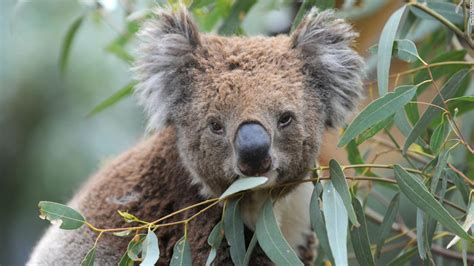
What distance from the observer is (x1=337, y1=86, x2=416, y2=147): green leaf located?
7.66ft

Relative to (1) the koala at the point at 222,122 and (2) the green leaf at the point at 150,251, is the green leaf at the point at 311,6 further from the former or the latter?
(2) the green leaf at the point at 150,251

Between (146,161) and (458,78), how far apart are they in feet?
4.04

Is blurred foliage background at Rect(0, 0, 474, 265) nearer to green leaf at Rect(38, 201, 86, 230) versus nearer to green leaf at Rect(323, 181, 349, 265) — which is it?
green leaf at Rect(38, 201, 86, 230)

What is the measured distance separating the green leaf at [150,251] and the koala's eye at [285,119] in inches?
20.8

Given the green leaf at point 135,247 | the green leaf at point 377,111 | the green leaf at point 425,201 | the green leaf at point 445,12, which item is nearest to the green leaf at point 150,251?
the green leaf at point 135,247

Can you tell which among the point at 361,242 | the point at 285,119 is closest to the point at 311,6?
the point at 285,119

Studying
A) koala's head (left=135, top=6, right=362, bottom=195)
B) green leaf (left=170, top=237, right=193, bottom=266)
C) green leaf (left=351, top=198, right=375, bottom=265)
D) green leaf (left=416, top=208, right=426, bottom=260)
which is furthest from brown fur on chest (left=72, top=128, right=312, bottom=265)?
green leaf (left=416, top=208, right=426, bottom=260)

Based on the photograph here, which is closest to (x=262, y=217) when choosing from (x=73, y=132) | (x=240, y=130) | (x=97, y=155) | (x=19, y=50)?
(x=240, y=130)

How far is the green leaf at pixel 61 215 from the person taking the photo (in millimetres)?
2334

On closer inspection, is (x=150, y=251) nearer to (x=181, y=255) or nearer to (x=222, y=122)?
(x=181, y=255)

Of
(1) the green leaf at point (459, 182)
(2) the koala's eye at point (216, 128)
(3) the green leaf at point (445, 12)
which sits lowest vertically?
(1) the green leaf at point (459, 182)

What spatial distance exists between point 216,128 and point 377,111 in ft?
1.69

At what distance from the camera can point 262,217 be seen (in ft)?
8.00

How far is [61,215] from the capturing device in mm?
2369
